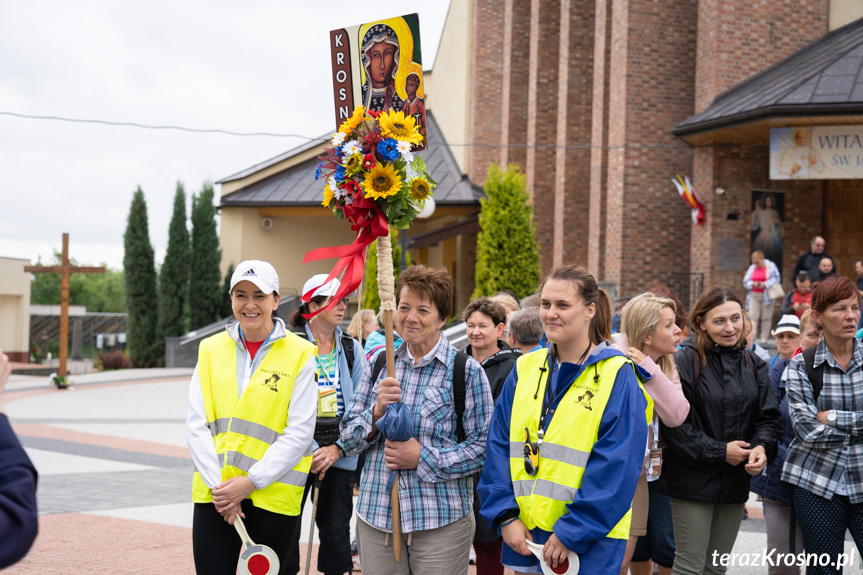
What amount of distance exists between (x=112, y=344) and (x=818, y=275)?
3360 cm

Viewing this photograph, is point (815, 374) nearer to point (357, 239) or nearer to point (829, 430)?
point (829, 430)

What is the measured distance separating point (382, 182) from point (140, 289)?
29.9 meters

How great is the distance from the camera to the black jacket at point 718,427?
182 inches

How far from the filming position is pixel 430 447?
12.6 feet

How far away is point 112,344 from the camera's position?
Result: 39.2 meters

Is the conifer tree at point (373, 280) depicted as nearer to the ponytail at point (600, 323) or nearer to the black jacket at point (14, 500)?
A: the ponytail at point (600, 323)

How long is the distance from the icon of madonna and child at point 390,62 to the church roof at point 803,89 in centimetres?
1178

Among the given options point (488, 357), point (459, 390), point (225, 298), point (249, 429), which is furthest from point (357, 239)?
point (225, 298)

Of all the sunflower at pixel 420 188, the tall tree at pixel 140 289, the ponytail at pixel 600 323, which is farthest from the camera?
the tall tree at pixel 140 289

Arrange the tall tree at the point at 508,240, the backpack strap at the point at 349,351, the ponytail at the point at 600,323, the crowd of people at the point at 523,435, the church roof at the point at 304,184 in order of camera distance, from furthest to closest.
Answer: the church roof at the point at 304,184 → the tall tree at the point at 508,240 → the backpack strap at the point at 349,351 → the ponytail at the point at 600,323 → the crowd of people at the point at 523,435

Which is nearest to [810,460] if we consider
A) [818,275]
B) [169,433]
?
[818,275]

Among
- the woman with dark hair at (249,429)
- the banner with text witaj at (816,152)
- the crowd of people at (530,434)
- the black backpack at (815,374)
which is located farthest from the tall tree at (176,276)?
the black backpack at (815,374)

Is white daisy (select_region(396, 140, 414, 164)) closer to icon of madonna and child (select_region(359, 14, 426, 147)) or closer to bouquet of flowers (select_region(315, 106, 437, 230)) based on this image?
bouquet of flowers (select_region(315, 106, 437, 230))

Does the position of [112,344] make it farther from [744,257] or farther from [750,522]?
[750,522]
